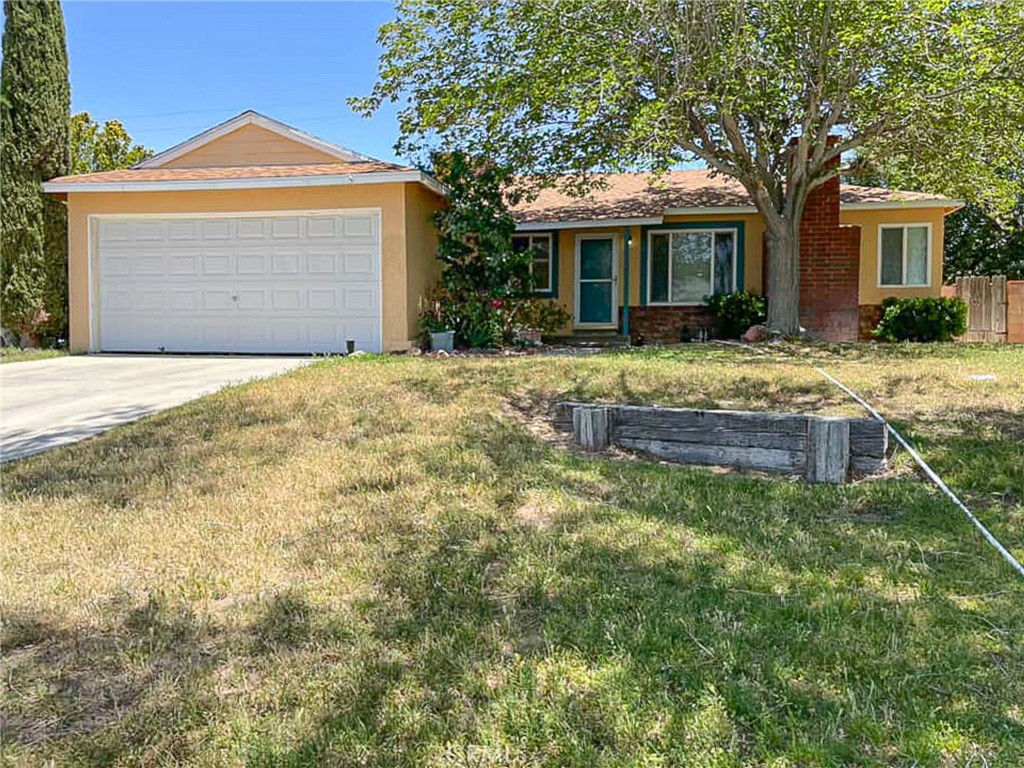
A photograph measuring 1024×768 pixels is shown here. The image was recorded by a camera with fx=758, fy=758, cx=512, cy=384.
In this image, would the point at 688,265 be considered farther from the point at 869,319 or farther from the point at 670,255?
the point at 869,319

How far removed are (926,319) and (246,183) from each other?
40.6 feet

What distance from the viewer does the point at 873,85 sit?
34.4 ft

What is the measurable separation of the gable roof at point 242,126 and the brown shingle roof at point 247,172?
1.06ft

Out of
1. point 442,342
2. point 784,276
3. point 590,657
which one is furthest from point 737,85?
point 590,657

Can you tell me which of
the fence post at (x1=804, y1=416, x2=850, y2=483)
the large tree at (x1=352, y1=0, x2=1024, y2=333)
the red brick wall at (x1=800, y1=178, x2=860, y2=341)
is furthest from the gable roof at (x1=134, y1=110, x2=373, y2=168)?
the fence post at (x1=804, y1=416, x2=850, y2=483)

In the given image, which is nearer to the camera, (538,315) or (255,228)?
(255,228)

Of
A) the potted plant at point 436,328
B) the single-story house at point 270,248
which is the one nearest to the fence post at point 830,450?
the single-story house at point 270,248

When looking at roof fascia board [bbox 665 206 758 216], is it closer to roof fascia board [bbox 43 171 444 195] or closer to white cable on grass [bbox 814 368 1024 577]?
roof fascia board [bbox 43 171 444 195]

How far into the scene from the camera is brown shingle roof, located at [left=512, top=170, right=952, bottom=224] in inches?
567

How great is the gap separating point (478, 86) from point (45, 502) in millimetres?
9010

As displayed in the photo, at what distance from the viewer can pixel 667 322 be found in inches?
589

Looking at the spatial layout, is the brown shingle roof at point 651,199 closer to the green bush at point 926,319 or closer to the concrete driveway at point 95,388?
the green bush at point 926,319

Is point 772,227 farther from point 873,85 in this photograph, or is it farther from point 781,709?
point 781,709

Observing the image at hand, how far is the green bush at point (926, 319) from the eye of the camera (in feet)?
47.1
